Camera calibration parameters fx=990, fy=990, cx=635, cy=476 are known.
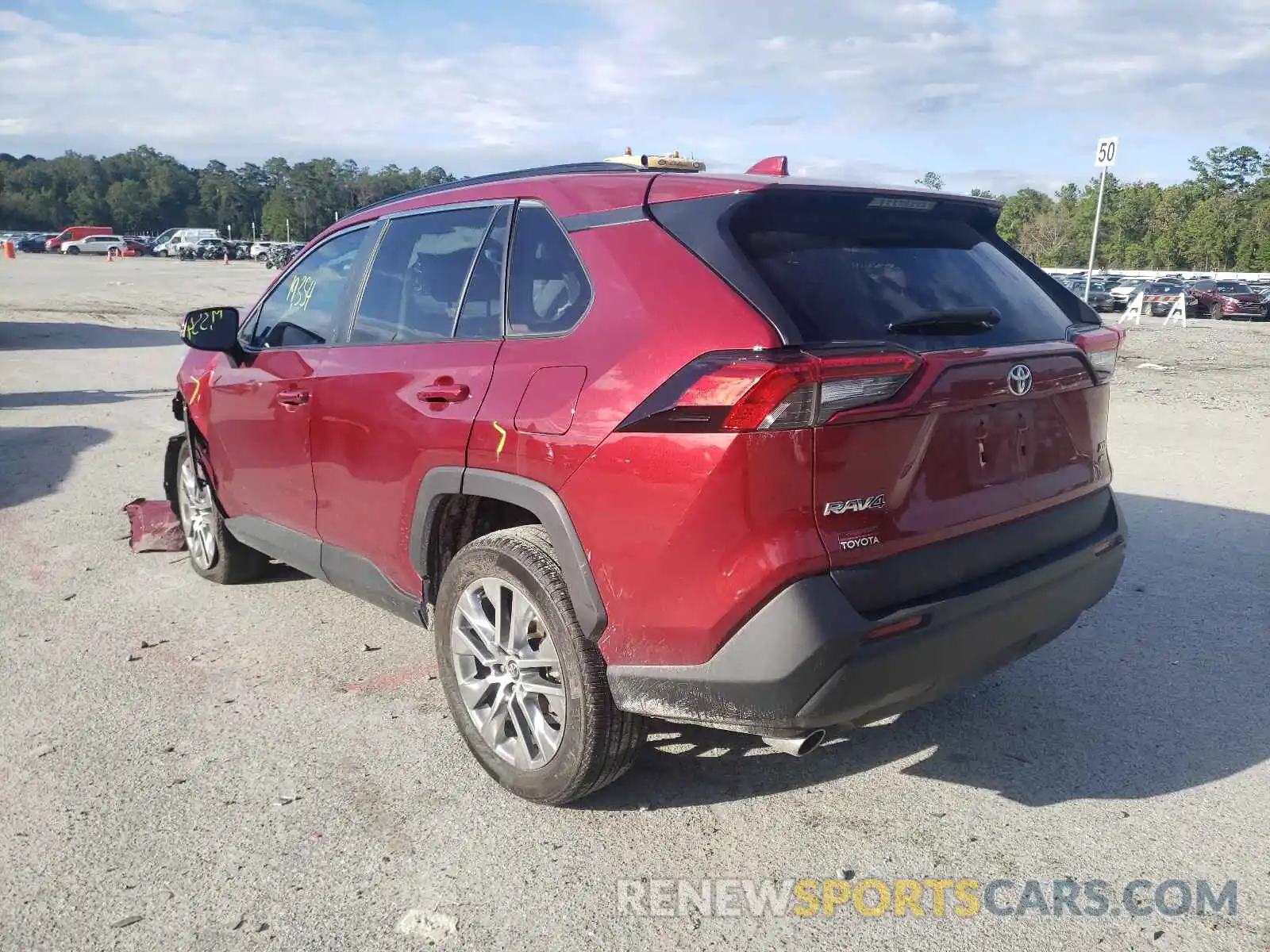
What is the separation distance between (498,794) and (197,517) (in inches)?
116

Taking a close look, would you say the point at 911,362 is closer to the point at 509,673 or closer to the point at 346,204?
the point at 509,673

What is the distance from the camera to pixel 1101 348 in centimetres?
328

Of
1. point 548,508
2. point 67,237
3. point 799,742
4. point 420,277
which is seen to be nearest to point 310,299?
point 420,277

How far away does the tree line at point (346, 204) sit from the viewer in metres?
77.8

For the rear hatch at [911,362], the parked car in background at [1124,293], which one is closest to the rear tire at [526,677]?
the rear hatch at [911,362]

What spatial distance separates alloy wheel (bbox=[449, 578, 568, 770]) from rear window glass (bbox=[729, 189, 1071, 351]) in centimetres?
120

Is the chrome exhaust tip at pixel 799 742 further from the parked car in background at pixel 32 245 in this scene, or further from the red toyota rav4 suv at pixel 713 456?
the parked car in background at pixel 32 245

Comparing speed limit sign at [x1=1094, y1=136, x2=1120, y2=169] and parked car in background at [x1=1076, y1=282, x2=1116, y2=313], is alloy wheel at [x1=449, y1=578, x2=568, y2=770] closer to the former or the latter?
speed limit sign at [x1=1094, y1=136, x2=1120, y2=169]

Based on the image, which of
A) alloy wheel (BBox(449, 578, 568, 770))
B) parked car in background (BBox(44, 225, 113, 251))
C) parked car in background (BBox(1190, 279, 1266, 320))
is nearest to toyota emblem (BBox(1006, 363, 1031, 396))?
alloy wheel (BBox(449, 578, 568, 770))

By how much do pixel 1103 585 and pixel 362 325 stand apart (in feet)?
9.26

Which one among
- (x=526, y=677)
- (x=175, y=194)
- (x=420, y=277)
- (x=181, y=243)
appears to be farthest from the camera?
(x=175, y=194)

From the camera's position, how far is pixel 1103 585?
326 cm

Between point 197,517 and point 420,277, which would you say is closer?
point 420,277

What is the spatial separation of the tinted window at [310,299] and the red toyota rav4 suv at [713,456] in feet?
1.62
